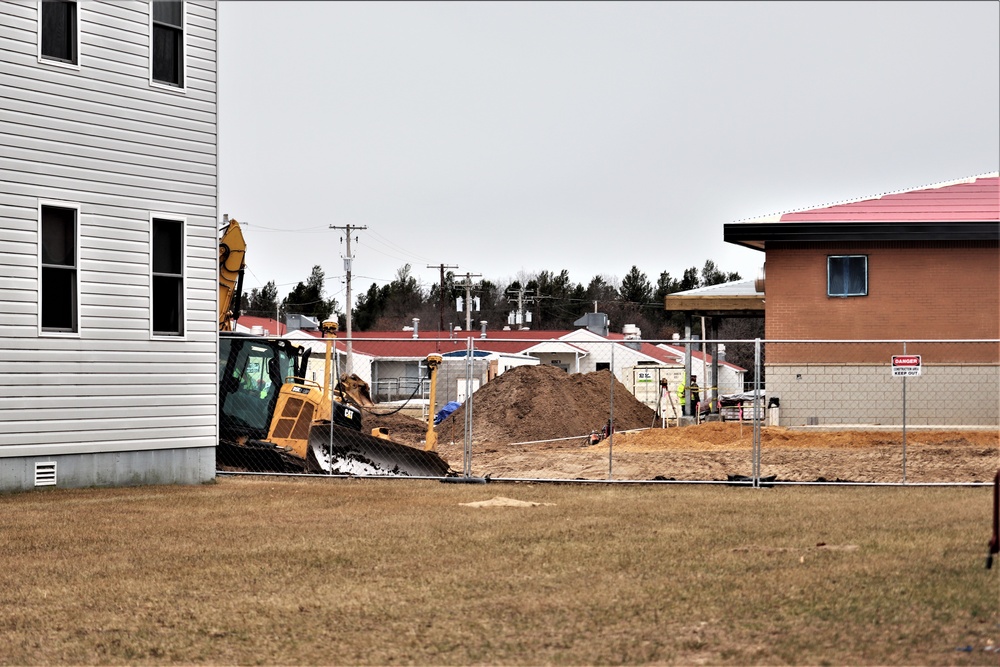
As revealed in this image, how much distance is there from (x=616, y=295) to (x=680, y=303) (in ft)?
251

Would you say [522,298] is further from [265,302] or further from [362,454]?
[362,454]

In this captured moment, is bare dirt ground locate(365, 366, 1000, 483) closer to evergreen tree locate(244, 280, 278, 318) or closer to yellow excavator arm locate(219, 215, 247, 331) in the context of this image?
yellow excavator arm locate(219, 215, 247, 331)

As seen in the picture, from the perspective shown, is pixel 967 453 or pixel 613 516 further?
pixel 967 453

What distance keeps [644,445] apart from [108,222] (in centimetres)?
1360

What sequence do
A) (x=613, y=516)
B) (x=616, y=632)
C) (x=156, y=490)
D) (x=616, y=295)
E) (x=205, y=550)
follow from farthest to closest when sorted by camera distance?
(x=616, y=295), (x=156, y=490), (x=613, y=516), (x=205, y=550), (x=616, y=632)

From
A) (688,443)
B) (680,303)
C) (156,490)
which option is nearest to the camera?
(156,490)

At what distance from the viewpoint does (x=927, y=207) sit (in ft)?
94.4

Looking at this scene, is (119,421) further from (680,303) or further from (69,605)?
(680,303)

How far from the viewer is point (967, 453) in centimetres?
2080

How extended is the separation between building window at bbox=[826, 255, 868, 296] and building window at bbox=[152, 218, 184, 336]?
16.7m

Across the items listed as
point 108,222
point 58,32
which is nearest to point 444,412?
point 108,222

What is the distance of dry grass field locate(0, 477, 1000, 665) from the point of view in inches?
273

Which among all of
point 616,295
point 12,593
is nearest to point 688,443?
point 12,593

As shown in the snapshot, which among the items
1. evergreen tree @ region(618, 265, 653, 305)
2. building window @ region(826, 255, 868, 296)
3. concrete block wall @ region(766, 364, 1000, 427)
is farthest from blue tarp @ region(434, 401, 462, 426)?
evergreen tree @ region(618, 265, 653, 305)
